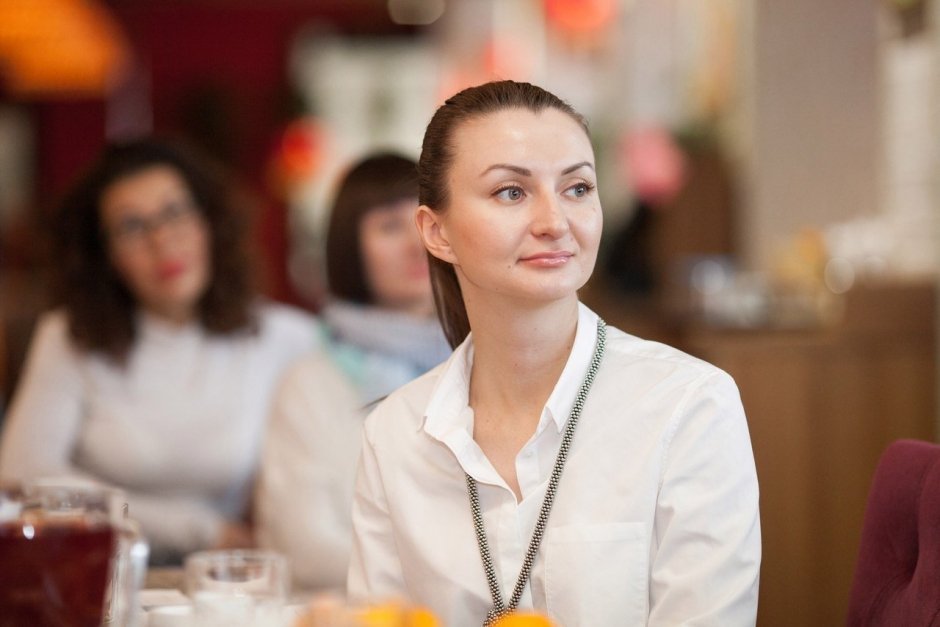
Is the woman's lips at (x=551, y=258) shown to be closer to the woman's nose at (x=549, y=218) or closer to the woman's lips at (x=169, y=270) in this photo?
the woman's nose at (x=549, y=218)

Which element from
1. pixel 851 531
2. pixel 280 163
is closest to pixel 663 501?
pixel 851 531

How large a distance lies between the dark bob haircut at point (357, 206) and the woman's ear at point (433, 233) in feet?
2.93

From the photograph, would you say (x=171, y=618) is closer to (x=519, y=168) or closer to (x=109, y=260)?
(x=519, y=168)

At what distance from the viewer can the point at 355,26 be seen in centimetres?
1310

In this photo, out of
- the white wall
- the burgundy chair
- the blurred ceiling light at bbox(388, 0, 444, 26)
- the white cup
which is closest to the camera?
the white cup

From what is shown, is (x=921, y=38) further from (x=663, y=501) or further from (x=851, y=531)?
(x=663, y=501)

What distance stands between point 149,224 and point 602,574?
194 cm

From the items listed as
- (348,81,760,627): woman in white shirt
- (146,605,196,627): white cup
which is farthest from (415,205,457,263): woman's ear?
(146,605,196,627): white cup

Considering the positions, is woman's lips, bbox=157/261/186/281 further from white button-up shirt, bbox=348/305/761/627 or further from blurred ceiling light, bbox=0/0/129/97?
blurred ceiling light, bbox=0/0/129/97

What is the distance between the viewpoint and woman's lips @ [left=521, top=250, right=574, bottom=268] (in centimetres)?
147

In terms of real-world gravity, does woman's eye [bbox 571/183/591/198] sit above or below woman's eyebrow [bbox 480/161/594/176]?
below

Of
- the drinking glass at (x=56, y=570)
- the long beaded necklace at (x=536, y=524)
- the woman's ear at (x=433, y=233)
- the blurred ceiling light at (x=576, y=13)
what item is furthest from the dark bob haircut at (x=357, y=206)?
the blurred ceiling light at (x=576, y=13)

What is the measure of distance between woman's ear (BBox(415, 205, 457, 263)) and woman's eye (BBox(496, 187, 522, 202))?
13 cm

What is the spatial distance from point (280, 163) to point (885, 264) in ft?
29.4
